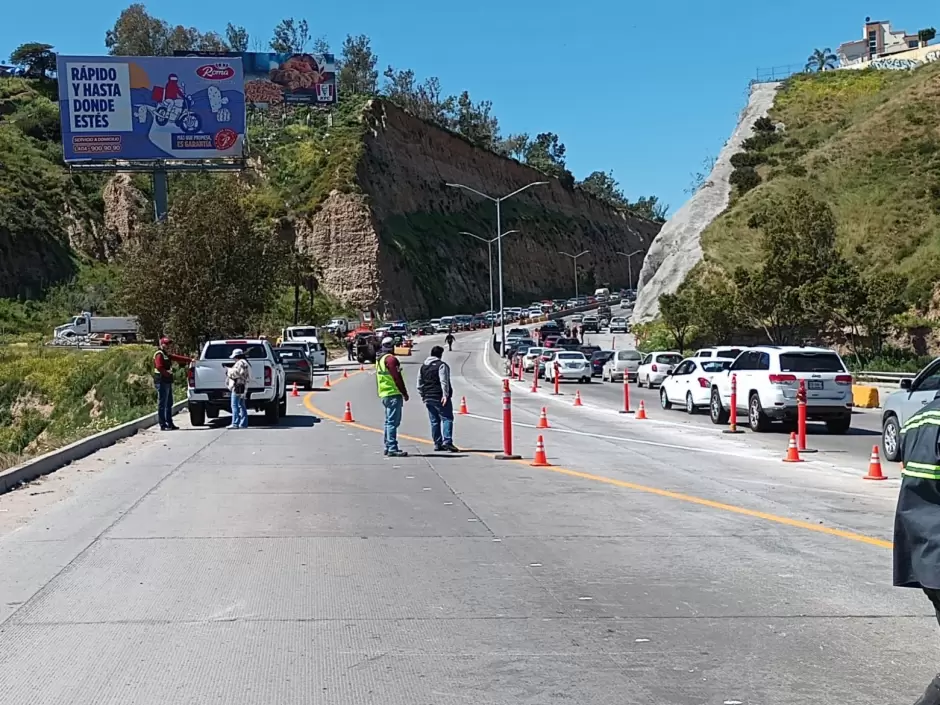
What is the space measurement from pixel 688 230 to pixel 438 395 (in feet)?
Result: 217

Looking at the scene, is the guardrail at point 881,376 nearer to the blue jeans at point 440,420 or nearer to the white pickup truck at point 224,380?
the white pickup truck at point 224,380

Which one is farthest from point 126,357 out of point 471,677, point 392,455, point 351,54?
point 351,54

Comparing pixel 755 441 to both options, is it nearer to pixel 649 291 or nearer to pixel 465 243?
pixel 649 291

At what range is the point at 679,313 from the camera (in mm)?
55562

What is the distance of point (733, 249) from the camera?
6397cm

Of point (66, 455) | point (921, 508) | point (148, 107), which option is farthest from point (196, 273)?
point (921, 508)

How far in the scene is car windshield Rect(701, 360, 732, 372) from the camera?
27.3 m

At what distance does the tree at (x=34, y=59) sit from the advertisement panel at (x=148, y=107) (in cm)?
7492

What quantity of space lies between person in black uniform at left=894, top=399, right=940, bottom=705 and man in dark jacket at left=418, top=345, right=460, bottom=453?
12794 mm

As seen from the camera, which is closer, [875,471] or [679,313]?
[875,471]

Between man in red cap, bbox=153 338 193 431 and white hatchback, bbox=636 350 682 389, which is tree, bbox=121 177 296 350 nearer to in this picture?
white hatchback, bbox=636 350 682 389

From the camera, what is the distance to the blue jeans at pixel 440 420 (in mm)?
17578

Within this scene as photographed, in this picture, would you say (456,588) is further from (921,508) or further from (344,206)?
(344,206)

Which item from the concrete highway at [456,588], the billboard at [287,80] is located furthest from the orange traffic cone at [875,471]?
the billboard at [287,80]
